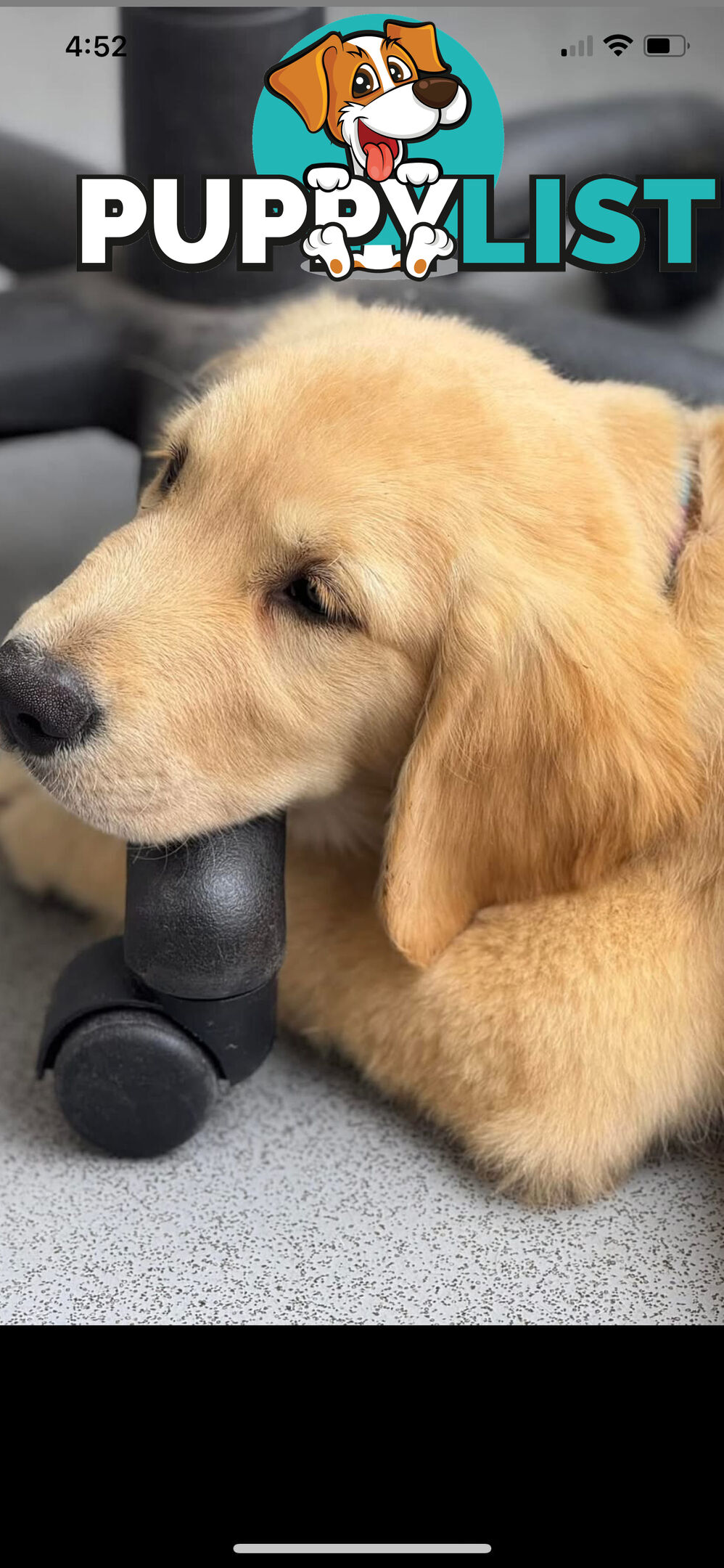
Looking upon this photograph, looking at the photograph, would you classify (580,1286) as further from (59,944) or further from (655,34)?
(655,34)

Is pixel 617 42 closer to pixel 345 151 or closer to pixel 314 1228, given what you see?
pixel 345 151

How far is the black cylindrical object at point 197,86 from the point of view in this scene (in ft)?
3.24

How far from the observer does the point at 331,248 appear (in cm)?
103

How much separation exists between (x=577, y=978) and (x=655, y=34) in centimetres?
65

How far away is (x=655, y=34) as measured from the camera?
0.96 m

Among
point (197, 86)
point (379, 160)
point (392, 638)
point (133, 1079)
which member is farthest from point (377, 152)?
point (133, 1079)

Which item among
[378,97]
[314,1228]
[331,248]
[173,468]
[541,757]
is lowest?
[314,1228]

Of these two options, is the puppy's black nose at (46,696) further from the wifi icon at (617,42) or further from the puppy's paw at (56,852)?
the wifi icon at (617,42)

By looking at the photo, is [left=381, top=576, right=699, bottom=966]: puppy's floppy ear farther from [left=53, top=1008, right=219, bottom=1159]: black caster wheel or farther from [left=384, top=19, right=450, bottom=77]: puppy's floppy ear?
[left=384, top=19, right=450, bottom=77]: puppy's floppy ear

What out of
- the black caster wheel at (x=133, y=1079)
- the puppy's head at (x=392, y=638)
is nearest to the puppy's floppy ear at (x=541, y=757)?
the puppy's head at (x=392, y=638)

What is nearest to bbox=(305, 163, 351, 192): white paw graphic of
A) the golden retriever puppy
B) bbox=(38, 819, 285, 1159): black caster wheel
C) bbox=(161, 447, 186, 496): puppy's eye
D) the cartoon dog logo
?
the cartoon dog logo

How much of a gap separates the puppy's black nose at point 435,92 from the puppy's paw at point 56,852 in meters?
0.59

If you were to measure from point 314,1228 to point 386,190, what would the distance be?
2.39 feet

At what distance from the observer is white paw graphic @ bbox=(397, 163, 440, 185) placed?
0.99m
